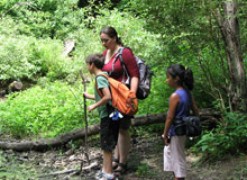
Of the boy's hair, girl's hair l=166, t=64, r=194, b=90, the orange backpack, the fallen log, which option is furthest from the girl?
the fallen log

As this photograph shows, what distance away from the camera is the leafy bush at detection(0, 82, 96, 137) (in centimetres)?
812

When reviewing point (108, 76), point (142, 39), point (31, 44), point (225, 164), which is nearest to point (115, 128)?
point (108, 76)

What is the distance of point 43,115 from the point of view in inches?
343

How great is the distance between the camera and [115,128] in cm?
527

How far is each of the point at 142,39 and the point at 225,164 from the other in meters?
2.93

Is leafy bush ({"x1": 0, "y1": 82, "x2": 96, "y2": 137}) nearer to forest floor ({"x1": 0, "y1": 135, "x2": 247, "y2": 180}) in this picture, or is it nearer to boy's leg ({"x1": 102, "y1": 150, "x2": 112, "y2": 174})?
forest floor ({"x1": 0, "y1": 135, "x2": 247, "y2": 180})

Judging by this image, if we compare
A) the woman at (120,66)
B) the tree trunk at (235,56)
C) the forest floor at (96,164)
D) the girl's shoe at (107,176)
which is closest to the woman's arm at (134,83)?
the woman at (120,66)

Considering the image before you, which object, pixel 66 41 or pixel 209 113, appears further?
pixel 66 41

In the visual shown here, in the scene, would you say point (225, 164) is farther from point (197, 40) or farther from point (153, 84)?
point (153, 84)

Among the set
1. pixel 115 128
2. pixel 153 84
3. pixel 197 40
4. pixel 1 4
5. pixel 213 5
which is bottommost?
pixel 115 128

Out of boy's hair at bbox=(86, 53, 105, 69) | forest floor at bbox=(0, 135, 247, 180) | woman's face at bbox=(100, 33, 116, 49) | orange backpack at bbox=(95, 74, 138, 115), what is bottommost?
forest floor at bbox=(0, 135, 247, 180)

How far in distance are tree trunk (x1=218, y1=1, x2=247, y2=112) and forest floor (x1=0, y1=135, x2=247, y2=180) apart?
0.86 meters

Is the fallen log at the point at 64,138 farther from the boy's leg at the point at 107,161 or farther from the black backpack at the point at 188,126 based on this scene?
the black backpack at the point at 188,126

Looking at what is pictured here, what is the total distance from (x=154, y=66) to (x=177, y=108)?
2576mm
